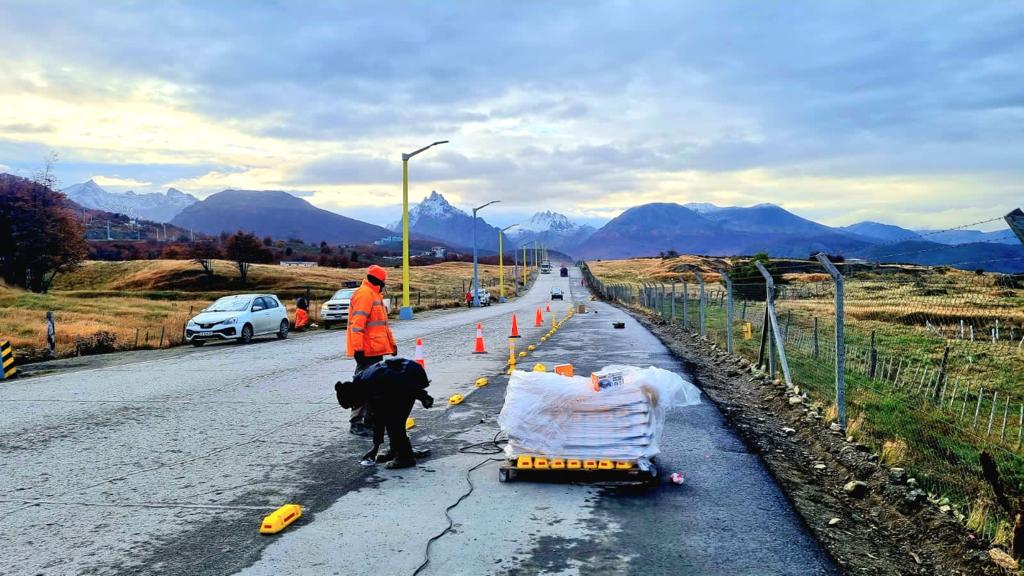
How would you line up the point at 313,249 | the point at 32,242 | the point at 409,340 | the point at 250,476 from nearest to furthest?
1. the point at 250,476
2. the point at 409,340
3. the point at 32,242
4. the point at 313,249

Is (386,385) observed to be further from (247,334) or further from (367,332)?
(247,334)

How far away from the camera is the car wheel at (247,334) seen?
22209mm

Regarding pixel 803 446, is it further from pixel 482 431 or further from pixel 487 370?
pixel 487 370

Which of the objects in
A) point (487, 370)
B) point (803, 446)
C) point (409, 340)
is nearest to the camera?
point (803, 446)

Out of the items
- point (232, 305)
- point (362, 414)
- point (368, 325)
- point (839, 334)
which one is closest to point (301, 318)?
point (232, 305)

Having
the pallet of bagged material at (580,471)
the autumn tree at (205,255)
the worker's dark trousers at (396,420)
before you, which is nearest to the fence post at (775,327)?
the pallet of bagged material at (580,471)

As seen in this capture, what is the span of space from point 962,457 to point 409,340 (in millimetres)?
15011

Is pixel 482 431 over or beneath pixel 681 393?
beneath

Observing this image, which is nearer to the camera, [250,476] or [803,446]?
[250,476]

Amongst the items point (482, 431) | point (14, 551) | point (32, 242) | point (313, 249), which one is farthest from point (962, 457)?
point (313, 249)

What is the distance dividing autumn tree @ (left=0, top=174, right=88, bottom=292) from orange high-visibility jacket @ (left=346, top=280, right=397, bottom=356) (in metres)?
54.2

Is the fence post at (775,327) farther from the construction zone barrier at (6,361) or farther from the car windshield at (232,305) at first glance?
the car windshield at (232,305)

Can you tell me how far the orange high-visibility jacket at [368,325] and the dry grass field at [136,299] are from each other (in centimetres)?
1528

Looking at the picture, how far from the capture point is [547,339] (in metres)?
21.8
